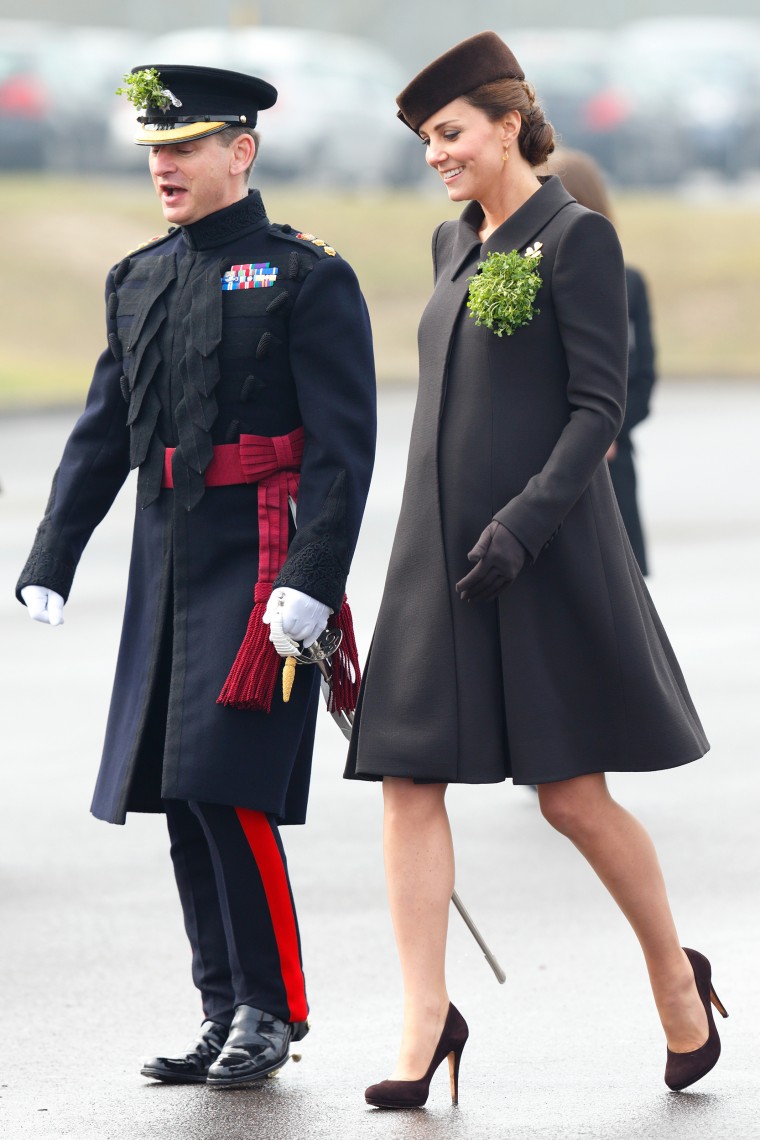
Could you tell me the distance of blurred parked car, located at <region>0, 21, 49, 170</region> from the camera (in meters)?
30.0

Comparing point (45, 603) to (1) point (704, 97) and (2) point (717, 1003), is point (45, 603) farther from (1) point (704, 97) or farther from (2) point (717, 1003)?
(1) point (704, 97)

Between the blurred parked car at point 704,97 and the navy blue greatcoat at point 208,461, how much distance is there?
93.6ft

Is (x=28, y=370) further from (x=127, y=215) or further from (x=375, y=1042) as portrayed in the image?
(x=375, y=1042)

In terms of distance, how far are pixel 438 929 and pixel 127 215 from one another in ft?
71.9

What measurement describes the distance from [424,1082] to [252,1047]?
410 mm

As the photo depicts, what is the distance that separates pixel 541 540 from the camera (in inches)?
160

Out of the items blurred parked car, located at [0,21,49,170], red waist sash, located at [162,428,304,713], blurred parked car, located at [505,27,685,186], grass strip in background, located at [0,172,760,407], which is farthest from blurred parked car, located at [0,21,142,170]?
red waist sash, located at [162,428,304,713]

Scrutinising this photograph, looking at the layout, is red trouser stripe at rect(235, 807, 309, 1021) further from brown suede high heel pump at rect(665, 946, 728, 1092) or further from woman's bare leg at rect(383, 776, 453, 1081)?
brown suede high heel pump at rect(665, 946, 728, 1092)

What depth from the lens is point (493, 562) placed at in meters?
4.02

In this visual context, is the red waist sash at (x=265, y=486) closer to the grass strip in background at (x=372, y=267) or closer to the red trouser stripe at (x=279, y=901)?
the red trouser stripe at (x=279, y=901)

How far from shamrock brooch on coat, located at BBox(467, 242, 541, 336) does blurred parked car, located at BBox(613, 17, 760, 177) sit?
28.8 metres

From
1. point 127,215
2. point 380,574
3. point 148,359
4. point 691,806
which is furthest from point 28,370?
point 148,359

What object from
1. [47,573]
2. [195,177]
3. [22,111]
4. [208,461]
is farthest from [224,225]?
[22,111]

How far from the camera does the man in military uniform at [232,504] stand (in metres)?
4.40
